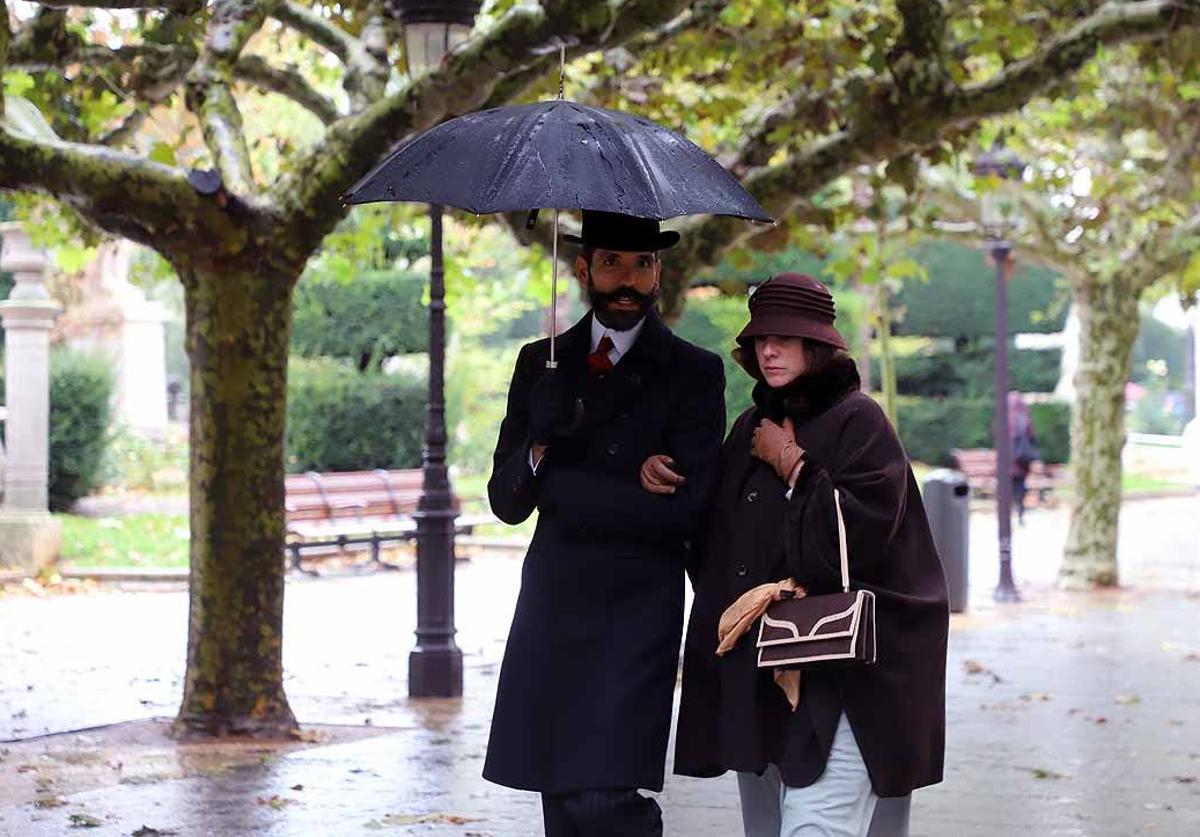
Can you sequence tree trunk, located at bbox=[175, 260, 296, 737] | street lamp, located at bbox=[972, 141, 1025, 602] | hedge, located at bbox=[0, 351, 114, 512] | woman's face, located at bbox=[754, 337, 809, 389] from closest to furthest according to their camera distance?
woman's face, located at bbox=[754, 337, 809, 389] < tree trunk, located at bbox=[175, 260, 296, 737] < street lamp, located at bbox=[972, 141, 1025, 602] < hedge, located at bbox=[0, 351, 114, 512]

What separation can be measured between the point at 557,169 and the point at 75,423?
2029 cm

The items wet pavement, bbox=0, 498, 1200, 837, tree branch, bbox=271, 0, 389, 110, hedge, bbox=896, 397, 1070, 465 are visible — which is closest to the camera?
wet pavement, bbox=0, 498, 1200, 837

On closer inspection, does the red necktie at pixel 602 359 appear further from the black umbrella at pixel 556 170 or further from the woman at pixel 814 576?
the woman at pixel 814 576

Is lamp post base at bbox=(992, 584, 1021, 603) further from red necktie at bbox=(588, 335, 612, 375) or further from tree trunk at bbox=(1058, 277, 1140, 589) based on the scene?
red necktie at bbox=(588, 335, 612, 375)

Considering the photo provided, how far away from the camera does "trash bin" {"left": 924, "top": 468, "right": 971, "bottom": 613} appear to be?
55.6 ft

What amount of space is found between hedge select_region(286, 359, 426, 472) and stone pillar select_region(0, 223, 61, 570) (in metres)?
7.21

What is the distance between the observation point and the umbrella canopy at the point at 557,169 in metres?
4.74

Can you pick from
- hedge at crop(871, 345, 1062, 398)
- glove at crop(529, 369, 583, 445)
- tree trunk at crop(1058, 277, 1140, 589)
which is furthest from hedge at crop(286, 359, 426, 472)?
glove at crop(529, 369, 583, 445)

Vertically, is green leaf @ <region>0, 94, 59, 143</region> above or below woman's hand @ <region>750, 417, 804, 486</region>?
above

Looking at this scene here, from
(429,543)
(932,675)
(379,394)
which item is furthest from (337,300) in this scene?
(932,675)

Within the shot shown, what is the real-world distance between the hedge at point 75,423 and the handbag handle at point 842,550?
20230 millimetres

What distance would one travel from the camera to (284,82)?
40.4 feet

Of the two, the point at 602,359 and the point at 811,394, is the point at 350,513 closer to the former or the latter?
the point at 602,359

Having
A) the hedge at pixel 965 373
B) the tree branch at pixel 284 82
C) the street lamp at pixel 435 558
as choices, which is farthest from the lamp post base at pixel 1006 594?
the hedge at pixel 965 373
